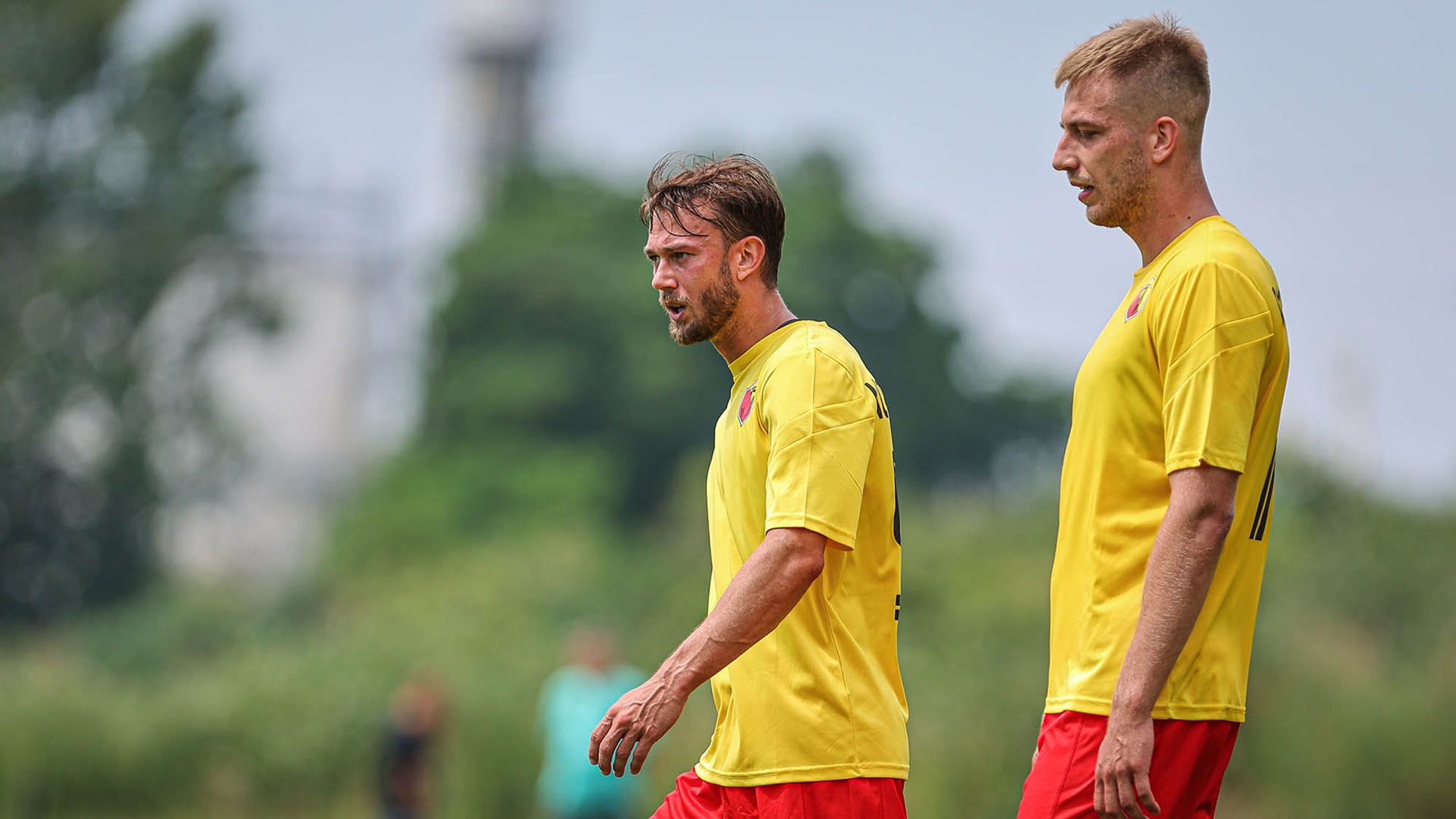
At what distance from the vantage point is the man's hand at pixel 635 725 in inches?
148

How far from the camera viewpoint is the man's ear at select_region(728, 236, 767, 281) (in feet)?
13.9

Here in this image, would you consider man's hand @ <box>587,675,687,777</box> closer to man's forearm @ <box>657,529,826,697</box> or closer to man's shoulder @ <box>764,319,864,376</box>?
man's forearm @ <box>657,529,826,697</box>

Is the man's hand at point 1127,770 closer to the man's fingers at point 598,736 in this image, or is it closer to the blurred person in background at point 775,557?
the blurred person in background at point 775,557

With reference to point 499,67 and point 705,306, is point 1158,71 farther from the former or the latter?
point 499,67

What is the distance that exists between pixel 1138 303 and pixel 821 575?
3.22 ft

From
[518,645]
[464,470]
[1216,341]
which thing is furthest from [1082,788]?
[464,470]

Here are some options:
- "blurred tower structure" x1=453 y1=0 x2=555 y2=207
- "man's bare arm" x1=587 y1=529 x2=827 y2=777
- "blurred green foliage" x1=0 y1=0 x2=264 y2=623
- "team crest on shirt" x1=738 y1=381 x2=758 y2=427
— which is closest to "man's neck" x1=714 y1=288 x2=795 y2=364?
"team crest on shirt" x1=738 y1=381 x2=758 y2=427

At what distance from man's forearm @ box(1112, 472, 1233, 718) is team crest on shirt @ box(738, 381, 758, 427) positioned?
1.12 meters

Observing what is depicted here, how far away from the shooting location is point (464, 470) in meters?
50.1

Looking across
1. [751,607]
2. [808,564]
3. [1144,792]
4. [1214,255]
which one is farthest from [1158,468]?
[751,607]

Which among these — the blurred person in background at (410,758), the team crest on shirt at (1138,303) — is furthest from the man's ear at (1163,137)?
the blurred person in background at (410,758)

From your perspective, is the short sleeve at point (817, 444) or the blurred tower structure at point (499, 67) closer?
the short sleeve at point (817, 444)

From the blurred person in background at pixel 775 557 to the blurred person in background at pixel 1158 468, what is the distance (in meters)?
0.45

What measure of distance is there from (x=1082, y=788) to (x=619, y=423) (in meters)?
48.5
